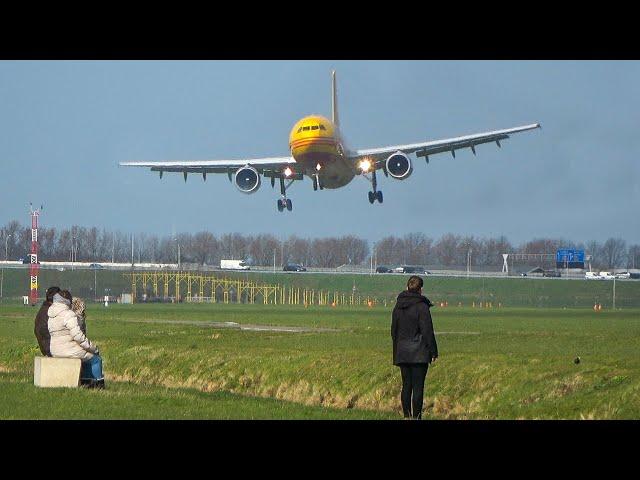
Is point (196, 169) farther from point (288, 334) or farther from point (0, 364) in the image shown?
point (0, 364)

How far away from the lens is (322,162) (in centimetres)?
6456

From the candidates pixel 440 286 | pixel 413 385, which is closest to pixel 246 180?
pixel 413 385

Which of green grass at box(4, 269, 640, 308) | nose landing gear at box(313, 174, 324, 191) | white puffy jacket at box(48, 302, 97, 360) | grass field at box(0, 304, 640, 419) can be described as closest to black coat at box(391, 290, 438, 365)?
grass field at box(0, 304, 640, 419)

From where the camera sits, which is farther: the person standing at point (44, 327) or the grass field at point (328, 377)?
the person standing at point (44, 327)

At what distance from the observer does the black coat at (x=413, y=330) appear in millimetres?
19781

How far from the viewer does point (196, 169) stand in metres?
75.7

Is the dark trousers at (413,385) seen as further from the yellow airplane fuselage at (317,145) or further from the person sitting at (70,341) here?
the yellow airplane fuselage at (317,145)

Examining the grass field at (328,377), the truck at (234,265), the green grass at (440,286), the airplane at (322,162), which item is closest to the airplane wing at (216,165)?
the airplane at (322,162)

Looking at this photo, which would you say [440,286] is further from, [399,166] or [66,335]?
[66,335]

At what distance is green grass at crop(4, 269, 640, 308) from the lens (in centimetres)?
11981

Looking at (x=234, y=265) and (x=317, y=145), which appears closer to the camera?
(x=317, y=145)

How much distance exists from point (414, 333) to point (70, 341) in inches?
267

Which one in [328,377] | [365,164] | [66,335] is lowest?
[328,377]
